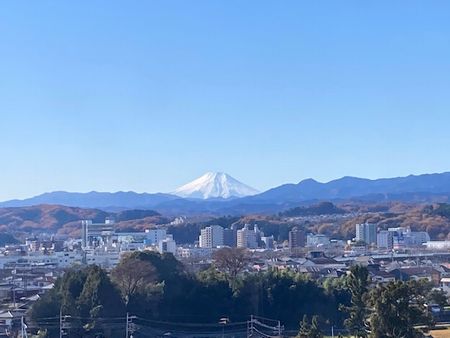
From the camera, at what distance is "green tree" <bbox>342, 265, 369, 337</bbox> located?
45.7 feet

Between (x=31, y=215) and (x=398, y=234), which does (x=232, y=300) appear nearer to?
(x=398, y=234)

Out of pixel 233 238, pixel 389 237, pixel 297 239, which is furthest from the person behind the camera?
pixel 233 238

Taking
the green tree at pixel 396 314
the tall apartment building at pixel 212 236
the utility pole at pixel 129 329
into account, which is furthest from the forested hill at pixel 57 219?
the green tree at pixel 396 314

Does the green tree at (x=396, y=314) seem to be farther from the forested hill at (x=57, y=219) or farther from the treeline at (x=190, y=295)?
the forested hill at (x=57, y=219)

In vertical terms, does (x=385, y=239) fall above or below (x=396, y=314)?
above

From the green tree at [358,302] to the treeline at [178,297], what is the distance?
15.1 ft

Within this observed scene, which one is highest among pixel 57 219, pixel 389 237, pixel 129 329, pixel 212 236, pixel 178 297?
pixel 57 219

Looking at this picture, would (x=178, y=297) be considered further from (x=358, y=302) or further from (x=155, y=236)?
(x=155, y=236)

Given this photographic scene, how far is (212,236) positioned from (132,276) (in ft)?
131

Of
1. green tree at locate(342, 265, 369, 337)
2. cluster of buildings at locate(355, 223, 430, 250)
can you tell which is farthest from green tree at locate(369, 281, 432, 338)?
cluster of buildings at locate(355, 223, 430, 250)

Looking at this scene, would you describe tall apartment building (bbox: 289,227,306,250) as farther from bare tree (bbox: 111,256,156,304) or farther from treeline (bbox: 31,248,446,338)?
bare tree (bbox: 111,256,156,304)

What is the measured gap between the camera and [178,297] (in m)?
21.5

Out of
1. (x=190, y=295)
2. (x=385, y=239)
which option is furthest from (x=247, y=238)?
(x=190, y=295)

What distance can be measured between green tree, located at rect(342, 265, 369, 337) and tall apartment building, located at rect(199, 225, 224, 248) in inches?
1807
